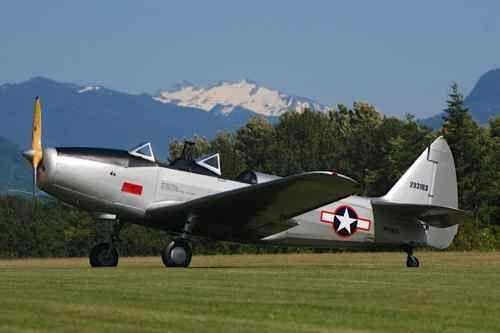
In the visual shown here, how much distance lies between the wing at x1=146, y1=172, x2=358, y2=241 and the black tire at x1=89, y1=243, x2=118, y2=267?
897 millimetres

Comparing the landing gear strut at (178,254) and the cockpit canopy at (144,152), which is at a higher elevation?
the cockpit canopy at (144,152)

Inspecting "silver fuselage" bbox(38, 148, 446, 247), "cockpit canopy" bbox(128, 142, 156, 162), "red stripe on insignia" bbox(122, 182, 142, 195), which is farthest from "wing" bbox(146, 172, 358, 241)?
"cockpit canopy" bbox(128, 142, 156, 162)

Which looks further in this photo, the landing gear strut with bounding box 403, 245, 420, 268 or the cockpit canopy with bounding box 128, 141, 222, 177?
the landing gear strut with bounding box 403, 245, 420, 268

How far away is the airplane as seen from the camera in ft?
66.5

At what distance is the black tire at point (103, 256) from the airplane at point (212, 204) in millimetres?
18

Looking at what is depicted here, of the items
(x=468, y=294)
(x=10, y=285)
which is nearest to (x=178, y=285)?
(x=10, y=285)

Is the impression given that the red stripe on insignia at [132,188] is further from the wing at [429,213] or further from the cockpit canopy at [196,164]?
the wing at [429,213]

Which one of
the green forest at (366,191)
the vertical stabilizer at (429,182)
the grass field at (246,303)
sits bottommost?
the grass field at (246,303)

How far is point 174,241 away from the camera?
20484 mm

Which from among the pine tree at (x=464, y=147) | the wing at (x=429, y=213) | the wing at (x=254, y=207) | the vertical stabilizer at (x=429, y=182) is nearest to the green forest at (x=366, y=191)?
the pine tree at (x=464, y=147)

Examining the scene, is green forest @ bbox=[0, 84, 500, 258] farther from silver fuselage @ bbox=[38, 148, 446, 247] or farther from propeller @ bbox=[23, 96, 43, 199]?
propeller @ bbox=[23, 96, 43, 199]

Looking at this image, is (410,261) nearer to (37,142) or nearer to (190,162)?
(190,162)

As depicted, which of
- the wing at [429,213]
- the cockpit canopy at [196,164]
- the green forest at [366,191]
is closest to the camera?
the cockpit canopy at [196,164]

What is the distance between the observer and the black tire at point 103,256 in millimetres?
20969
